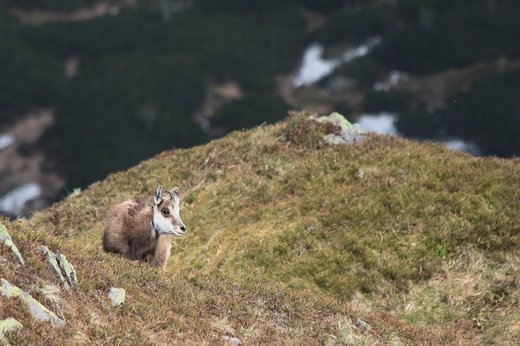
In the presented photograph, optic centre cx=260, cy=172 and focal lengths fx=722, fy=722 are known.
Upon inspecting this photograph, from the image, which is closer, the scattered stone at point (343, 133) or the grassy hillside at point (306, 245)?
the grassy hillside at point (306, 245)

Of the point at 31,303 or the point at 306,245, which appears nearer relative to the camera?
the point at 31,303

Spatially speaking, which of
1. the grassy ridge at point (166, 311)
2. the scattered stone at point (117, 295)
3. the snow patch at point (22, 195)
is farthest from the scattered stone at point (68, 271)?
the snow patch at point (22, 195)

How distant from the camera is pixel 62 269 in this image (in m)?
12.6

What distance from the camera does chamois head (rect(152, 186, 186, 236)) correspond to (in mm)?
18484

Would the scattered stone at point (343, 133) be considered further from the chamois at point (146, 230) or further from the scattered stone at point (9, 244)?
the scattered stone at point (9, 244)

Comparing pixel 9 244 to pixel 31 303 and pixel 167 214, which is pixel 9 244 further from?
pixel 167 214

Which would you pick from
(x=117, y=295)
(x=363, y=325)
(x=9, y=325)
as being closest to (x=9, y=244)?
(x=117, y=295)

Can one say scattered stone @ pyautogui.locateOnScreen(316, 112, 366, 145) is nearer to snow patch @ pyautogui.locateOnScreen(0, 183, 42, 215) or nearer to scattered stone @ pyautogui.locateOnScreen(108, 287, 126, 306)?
scattered stone @ pyautogui.locateOnScreen(108, 287, 126, 306)

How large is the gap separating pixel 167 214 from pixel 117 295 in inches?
240

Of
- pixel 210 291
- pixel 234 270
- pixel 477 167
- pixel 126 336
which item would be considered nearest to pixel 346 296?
pixel 234 270

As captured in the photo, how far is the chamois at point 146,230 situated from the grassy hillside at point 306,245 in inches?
52.2

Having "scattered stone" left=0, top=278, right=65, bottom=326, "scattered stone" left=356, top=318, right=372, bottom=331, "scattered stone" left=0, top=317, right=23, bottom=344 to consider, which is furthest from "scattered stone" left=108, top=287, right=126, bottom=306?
"scattered stone" left=356, top=318, right=372, bottom=331

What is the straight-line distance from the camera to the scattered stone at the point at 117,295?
1255 centimetres

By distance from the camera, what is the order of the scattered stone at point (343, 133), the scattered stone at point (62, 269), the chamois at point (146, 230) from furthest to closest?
the scattered stone at point (343, 133) → the chamois at point (146, 230) → the scattered stone at point (62, 269)
